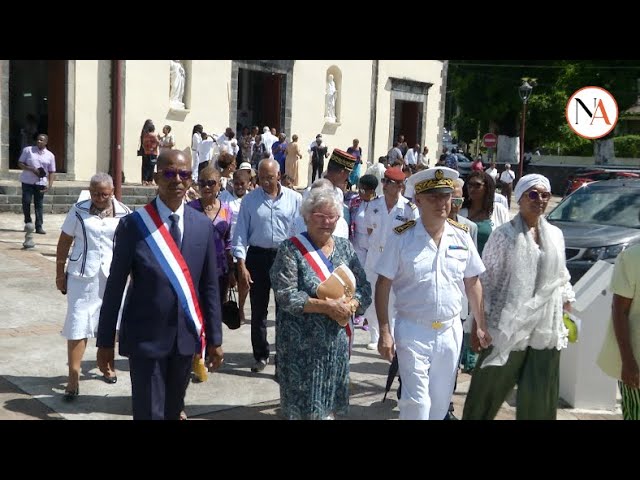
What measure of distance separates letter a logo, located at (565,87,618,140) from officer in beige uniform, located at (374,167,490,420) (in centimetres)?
3239

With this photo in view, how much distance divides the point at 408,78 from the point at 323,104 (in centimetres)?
549

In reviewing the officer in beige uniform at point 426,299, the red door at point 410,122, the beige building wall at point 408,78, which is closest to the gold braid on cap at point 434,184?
the officer in beige uniform at point 426,299

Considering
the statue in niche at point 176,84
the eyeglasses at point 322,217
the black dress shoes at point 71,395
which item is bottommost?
the black dress shoes at point 71,395

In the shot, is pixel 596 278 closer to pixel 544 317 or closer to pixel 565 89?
pixel 544 317

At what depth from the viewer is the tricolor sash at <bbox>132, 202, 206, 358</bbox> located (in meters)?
4.18

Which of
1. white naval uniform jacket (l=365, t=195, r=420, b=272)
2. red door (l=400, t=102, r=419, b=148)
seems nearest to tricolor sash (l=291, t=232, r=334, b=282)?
white naval uniform jacket (l=365, t=195, r=420, b=272)

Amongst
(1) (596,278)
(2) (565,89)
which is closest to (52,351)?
(1) (596,278)

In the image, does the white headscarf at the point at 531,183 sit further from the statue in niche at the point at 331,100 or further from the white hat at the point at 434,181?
the statue in niche at the point at 331,100

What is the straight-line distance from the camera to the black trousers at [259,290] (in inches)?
268

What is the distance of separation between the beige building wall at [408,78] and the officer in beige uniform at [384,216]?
23.4 meters

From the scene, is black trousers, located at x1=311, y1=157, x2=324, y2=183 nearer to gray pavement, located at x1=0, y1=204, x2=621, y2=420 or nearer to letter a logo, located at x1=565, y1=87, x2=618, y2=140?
letter a logo, located at x1=565, y1=87, x2=618, y2=140
